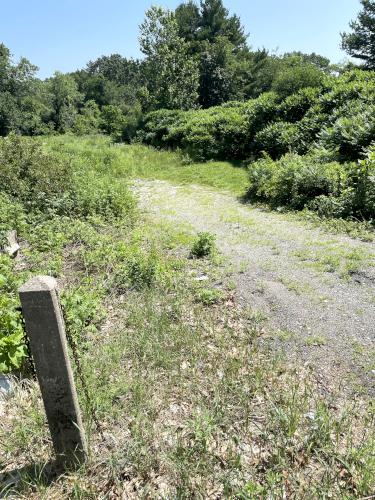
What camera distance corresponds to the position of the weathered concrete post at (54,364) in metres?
2.08

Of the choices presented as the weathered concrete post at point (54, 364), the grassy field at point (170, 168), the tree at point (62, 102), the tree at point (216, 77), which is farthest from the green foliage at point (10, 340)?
the tree at point (62, 102)

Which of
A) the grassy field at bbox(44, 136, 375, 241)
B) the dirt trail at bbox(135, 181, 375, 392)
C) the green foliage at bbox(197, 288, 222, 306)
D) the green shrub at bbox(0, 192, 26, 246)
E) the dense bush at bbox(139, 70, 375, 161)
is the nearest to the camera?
the dirt trail at bbox(135, 181, 375, 392)

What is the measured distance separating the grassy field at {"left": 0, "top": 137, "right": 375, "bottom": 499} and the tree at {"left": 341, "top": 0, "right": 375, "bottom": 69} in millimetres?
32982

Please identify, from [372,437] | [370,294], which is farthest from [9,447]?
[370,294]

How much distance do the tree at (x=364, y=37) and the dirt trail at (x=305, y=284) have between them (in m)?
29.0

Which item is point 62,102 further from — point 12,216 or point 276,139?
point 12,216

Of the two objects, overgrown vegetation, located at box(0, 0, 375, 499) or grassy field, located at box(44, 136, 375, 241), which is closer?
overgrown vegetation, located at box(0, 0, 375, 499)

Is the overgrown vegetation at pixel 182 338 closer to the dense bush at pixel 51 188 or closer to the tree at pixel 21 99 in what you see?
the dense bush at pixel 51 188

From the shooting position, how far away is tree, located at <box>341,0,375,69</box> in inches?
1211

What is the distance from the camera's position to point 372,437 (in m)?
2.67

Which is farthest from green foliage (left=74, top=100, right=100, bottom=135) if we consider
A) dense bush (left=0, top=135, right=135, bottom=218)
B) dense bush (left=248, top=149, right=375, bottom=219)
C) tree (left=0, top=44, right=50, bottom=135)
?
dense bush (left=248, top=149, right=375, bottom=219)

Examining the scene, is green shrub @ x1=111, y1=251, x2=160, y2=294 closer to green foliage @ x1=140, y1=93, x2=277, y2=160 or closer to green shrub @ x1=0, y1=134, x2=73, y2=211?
green shrub @ x1=0, y1=134, x2=73, y2=211

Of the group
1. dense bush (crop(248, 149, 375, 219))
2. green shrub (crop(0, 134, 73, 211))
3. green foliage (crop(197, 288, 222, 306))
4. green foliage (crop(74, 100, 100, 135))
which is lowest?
green foliage (crop(197, 288, 222, 306))

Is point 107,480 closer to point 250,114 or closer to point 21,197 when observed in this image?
point 21,197
